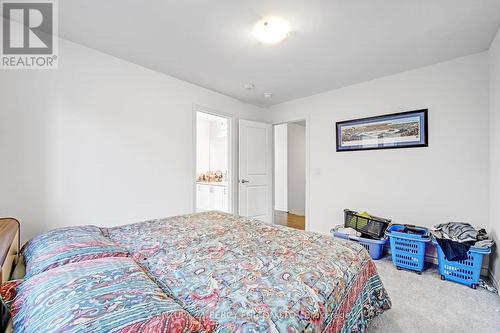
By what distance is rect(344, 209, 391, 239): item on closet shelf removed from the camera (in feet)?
9.41

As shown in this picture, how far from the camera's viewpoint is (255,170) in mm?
4387

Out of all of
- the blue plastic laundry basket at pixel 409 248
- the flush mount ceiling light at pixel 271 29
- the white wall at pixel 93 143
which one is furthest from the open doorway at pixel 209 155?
the blue plastic laundry basket at pixel 409 248

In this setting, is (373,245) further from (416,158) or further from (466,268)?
(416,158)

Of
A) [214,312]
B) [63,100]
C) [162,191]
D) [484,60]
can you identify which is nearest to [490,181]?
[484,60]

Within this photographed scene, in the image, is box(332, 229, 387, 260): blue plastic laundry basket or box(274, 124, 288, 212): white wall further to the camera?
box(274, 124, 288, 212): white wall

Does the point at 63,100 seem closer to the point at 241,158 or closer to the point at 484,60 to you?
the point at 241,158

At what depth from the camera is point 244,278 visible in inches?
39.1

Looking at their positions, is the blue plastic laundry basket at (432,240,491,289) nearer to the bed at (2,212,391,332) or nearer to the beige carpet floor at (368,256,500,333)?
the beige carpet floor at (368,256,500,333)

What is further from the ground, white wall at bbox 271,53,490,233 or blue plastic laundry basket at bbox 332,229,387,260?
white wall at bbox 271,53,490,233

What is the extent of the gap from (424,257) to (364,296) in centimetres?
183

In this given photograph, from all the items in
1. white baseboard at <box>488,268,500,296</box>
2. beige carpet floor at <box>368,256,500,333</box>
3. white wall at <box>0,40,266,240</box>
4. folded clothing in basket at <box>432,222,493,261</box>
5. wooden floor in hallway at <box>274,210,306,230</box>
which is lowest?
wooden floor in hallway at <box>274,210,306,230</box>

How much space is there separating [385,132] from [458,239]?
152 cm

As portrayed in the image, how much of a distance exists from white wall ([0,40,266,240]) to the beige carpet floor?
265cm
